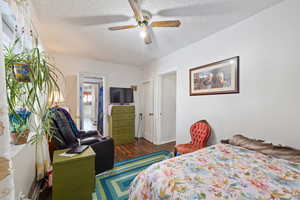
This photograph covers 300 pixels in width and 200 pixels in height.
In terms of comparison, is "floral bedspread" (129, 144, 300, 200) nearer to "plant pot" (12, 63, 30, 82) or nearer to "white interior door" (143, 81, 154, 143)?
"plant pot" (12, 63, 30, 82)

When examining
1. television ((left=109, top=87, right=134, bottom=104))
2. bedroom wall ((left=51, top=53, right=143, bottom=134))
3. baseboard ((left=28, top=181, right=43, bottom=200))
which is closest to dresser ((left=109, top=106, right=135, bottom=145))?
television ((left=109, top=87, right=134, bottom=104))

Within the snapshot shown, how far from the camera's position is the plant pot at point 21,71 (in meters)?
0.72

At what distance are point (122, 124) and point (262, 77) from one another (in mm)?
→ 3325

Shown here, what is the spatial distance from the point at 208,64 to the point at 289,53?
1.02 meters

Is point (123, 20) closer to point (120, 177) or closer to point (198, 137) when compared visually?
point (198, 137)

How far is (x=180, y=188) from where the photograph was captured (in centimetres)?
87

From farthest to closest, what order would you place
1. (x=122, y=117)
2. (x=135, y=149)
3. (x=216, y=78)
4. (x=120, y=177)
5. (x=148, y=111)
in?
(x=148, y=111) → (x=122, y=117) → (x=135, y=149) → (x=216, y=78) → (x=120, y=177)

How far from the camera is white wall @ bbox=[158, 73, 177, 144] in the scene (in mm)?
3672

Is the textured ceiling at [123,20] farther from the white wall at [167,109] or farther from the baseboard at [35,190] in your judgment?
the baseboard at [35,190]

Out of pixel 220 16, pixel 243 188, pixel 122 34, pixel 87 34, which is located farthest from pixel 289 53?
pixel 87 34

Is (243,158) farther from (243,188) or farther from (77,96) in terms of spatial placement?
(77,96)

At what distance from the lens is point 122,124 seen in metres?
3.74

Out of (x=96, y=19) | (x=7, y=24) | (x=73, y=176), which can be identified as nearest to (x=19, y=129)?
(x=73, y=176)

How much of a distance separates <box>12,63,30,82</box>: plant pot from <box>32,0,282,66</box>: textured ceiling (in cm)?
128
